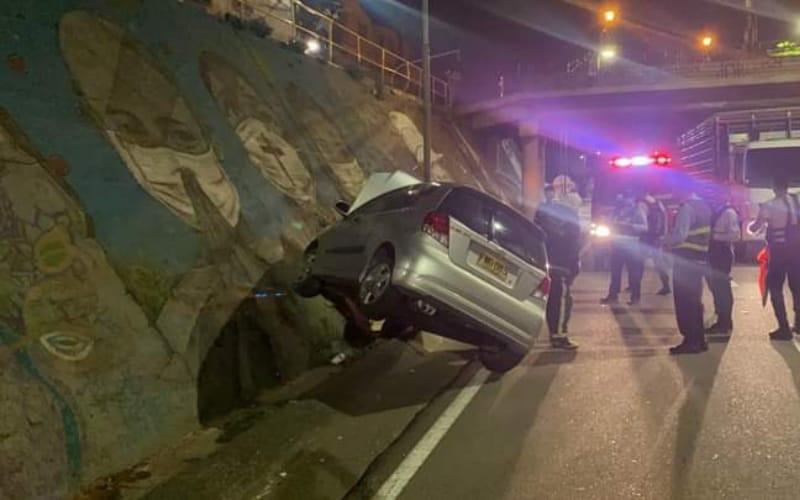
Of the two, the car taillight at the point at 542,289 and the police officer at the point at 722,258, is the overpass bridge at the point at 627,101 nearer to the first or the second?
the police officer at the point at 722,258

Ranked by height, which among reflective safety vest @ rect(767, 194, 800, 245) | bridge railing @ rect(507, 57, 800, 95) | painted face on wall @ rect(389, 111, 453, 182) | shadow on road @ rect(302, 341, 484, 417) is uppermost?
bridge railing @ rect(507, 57, 800, 95)

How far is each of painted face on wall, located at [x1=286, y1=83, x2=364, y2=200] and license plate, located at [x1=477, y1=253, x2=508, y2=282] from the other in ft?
20.6

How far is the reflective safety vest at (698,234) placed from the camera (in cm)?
832

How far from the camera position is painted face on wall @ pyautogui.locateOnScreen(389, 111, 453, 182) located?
19891 mm

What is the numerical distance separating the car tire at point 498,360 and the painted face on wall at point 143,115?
10.1 feet

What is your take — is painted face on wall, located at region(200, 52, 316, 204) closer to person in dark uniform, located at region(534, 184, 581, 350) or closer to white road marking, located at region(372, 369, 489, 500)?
person in dark uniform, located at region(534, 184, 581, 350)

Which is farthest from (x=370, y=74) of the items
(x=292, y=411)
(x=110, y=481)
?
(x=110, y=481)

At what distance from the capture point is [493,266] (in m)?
6.25

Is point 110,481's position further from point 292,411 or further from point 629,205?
point 629,205

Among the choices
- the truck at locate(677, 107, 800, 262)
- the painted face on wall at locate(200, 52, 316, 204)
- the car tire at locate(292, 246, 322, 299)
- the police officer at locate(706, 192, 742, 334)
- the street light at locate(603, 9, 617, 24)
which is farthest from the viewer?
the street light at locate(603, 9, 617, 24)

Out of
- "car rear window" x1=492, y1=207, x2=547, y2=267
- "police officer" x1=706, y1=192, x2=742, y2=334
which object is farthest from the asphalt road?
"car rear window" x1=492, y1=207, x2=547, y2=267

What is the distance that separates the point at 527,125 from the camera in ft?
96.2

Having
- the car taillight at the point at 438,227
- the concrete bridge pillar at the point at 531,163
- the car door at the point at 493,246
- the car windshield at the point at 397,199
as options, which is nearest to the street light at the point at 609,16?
the concrete bridge pillar at the point at 531,163

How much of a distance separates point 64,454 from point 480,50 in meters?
41.9
